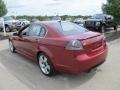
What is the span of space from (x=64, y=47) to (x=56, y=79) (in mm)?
1009

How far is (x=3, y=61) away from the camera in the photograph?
7457 mm

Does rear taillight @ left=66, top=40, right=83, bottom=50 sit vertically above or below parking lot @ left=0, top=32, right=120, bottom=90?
above

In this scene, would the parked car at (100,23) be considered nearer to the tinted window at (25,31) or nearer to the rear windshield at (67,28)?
the tinted window at (25,31)

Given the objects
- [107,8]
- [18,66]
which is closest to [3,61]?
[18,66]

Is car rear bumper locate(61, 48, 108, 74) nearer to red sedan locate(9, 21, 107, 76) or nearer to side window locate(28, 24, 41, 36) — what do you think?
red sedan locate(9, 21, 107, 76)

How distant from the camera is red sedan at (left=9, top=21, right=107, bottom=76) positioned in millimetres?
4836

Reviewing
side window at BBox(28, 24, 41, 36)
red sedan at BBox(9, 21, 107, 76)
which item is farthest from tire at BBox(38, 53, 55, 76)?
side window at BBox(28, 24, 41, 36)

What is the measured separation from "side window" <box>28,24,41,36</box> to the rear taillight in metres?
1.48

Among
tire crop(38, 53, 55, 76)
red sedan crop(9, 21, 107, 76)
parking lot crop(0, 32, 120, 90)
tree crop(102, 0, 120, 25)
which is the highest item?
tree crop(102, 0, 120, 25)

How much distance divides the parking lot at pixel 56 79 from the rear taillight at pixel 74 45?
3.04 feet

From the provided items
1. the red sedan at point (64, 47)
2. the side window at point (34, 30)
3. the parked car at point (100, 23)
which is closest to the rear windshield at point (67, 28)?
the red sedan at point (64, 47)

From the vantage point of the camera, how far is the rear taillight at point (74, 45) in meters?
4.80

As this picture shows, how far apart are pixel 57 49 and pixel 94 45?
96 cm

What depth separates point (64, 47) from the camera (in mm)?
4918
